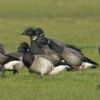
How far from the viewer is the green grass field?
456 inches

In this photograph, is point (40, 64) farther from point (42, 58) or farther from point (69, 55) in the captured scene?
point (69, 55)

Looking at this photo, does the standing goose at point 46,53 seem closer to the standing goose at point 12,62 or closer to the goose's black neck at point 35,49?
the goose's black neck at point 35,49

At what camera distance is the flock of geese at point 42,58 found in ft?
44.8

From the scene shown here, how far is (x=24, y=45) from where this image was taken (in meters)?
14.5

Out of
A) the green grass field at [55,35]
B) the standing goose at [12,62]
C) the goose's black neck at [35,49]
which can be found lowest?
the green grass field at [55,35]

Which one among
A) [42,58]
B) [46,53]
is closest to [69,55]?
[46,53]

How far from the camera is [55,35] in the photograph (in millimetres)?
30516

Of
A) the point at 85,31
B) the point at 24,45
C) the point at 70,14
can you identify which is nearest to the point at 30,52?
the point at 24,45

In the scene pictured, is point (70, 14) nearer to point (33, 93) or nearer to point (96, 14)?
point (96, 14)

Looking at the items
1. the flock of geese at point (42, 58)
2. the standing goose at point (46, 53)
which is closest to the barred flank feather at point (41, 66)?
the flock of geese at point (42, 58)

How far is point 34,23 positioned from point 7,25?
6.18 feet

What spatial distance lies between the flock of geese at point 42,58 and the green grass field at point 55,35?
212mm

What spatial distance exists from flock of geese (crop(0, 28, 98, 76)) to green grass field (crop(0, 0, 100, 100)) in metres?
0.21

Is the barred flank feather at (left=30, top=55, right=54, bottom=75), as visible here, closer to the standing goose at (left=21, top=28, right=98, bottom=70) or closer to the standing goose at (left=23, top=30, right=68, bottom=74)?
the standing goose at (left=23, top=30, right=68, bottom=74)
